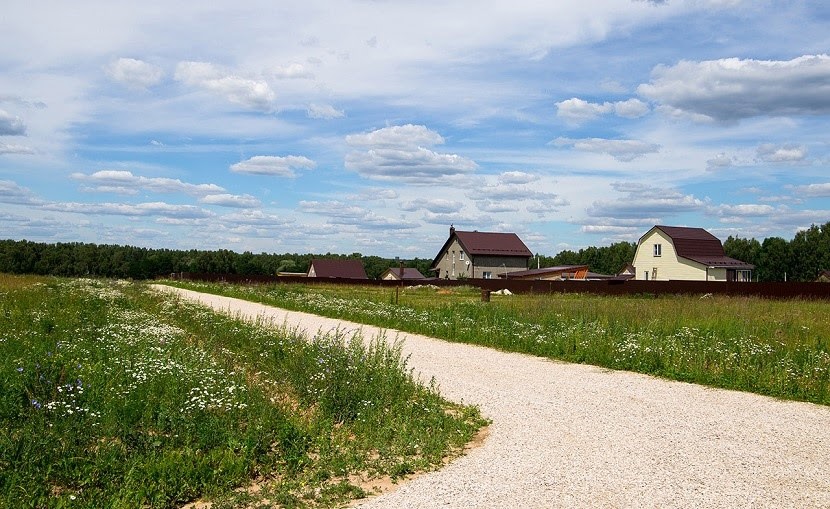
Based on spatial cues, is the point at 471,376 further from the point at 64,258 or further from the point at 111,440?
the point at 64,258

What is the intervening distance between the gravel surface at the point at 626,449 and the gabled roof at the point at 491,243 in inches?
2284

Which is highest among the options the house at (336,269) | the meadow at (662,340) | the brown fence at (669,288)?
the house at (336,269)

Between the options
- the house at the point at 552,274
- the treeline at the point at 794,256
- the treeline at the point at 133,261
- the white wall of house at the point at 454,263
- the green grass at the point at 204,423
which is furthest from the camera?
the treeline at the point at 794,256

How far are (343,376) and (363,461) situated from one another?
2517 mm

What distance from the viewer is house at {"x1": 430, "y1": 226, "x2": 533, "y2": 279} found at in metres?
69.1

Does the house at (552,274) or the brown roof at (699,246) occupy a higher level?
the brown roof at (699,246)

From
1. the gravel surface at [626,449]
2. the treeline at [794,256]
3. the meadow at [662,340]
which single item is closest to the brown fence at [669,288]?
the meadow at [662,340]

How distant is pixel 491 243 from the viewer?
70.6m

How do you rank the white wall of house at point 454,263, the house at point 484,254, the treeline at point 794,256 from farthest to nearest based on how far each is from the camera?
Result: 1. the treeline at point 794,256
2. the white wall of house at point 454,263
3. the house at point 484,254

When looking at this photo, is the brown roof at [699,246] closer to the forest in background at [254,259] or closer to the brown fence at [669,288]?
the brown fence at [669,288]

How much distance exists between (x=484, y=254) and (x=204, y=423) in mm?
63032

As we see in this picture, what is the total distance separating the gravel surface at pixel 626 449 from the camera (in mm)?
5531

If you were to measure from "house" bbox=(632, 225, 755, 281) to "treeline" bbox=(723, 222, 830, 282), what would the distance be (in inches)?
1580

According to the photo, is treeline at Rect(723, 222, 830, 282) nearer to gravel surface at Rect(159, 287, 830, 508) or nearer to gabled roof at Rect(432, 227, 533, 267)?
gabled roof at Rect(432, 227, 533, 267)
